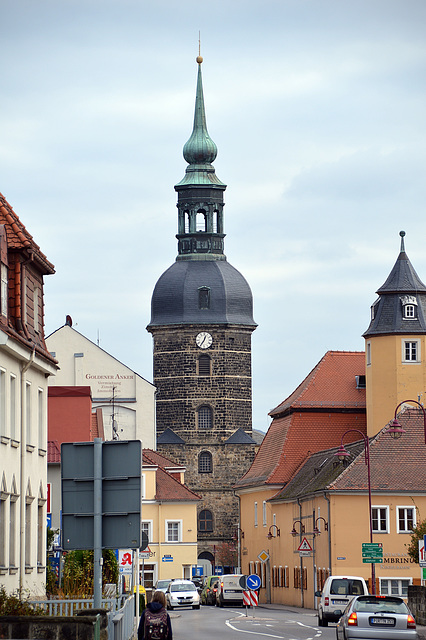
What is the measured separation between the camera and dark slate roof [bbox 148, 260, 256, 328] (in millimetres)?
113500

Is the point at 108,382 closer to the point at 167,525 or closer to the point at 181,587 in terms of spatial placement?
the point at 167,525

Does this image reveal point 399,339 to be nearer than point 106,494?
No

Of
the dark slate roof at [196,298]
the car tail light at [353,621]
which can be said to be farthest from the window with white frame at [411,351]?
the car tail light at [353,621]

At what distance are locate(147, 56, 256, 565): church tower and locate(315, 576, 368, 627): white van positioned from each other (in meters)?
70.6

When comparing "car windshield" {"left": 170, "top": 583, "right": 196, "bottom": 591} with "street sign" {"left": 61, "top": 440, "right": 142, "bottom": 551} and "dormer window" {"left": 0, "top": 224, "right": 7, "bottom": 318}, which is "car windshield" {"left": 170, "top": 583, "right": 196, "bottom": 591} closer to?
"dormer window" {"left": 0, "top": 224, "right": 7, "bottom": 318}

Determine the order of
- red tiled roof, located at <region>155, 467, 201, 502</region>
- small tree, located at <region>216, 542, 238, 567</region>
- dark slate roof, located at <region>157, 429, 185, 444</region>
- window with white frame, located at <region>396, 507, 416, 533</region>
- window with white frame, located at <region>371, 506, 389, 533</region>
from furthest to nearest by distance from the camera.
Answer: dark slate roof, located at <region>157, 429, 185, 444</region>, small tree, located at <region>216, 542, 238, 567</region>, red tiled roof, located at <region>155, 467, 201, 502</region>, window with white frame, located at <region>396, 507, 416, 533</region>, window with white frame, located at <region>371, 506, 389, 533</region>

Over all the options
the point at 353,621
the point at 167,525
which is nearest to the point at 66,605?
the point at 353,621

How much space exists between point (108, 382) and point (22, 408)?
6863cm

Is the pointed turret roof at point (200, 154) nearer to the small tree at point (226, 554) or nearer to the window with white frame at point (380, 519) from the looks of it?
the small tree at point (226, 554)

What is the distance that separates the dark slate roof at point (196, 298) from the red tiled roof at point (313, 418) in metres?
26.8

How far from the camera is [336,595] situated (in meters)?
39.9

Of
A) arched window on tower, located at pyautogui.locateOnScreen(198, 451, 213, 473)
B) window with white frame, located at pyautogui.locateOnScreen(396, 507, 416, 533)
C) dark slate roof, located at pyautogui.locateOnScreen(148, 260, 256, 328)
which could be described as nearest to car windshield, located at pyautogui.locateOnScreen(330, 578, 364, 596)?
window with white frame, located at pyautogui.locateOnScreen(396, 507, 416, 533)

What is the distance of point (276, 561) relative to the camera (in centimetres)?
7531

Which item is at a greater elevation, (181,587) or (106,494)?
(106,494)
